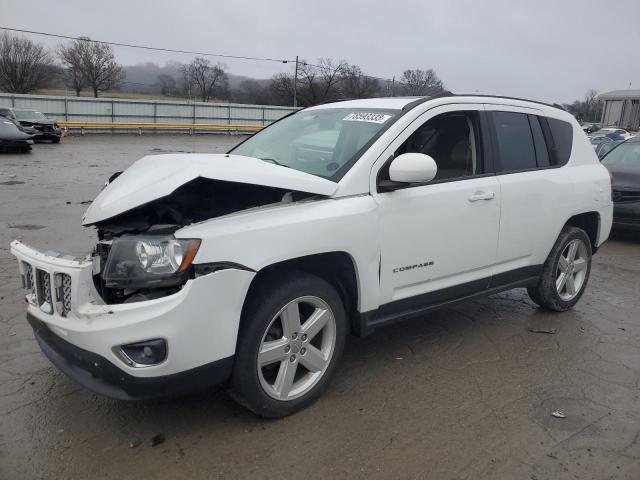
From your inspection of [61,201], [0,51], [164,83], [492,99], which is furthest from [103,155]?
[0,51]

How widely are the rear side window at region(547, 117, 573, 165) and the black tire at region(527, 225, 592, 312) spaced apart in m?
0.63

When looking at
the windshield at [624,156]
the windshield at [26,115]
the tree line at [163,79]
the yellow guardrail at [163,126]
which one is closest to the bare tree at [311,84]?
the tree line at [163,79]

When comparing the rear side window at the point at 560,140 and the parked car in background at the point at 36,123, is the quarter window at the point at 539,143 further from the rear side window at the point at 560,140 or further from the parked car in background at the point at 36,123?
the parked car in background at the point at 36,123

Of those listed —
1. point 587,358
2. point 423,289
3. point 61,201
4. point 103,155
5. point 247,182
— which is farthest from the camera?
point 103,155

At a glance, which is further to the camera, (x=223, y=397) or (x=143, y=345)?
(x=223, y=397)

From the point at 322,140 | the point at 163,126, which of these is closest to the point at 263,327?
the point at 322,140

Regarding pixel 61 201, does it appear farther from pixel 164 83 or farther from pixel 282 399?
pixel 164 83

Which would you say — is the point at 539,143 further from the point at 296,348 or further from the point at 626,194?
the point at 626,194

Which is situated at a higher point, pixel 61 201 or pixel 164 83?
pixel 164 83

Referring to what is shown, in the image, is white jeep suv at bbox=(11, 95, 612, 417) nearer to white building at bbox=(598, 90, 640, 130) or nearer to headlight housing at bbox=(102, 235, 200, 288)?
headlight housing at bbox=(102, 235, 200, 288)

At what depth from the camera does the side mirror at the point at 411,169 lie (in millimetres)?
3244

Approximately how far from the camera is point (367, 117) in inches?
150

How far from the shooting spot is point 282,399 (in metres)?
3.07

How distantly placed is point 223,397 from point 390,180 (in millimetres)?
1689
